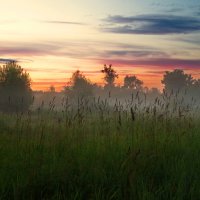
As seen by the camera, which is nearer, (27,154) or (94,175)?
(94,175)

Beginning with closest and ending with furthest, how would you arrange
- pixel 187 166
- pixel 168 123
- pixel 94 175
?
pixel 94 175 < pixel 187 166 < pixel 168 123

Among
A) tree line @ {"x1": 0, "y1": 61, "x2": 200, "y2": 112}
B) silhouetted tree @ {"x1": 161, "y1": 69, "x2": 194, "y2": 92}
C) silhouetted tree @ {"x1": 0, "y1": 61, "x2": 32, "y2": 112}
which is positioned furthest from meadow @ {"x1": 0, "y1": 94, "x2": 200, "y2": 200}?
silhouetted tree @ {"x1": 161, "y1": 69, "x2": 194, "y2": 92}

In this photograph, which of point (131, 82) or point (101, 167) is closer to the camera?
point (101, 167)

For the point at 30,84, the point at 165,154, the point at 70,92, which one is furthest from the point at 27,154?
the point at 70,92

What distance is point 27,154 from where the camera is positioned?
24.9 feet

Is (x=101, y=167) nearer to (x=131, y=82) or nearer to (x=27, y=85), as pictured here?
(x=27, y=85)

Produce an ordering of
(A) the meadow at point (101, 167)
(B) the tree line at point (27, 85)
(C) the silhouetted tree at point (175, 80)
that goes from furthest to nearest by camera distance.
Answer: (C) the silhouetted tree at point (175, 80), (B) the tree line at point (27, 85), (A) the meadow at point (101, 167)

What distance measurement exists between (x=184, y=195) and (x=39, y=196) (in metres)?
2.38

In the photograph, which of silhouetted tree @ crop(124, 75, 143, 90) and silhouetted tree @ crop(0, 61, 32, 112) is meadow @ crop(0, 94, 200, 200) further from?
silhouetted tree @ crop(124, 75, 143, 90)

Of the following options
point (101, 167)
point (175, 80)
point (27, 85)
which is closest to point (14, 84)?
point (27, 85)

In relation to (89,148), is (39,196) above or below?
below

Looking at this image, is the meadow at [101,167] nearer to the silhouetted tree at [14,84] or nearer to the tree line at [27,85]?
the tree line at [27,85]

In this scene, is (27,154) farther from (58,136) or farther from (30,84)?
(30,84)

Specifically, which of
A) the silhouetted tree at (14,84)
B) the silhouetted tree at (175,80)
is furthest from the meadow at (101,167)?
the silhouetted tree at (175,80)
